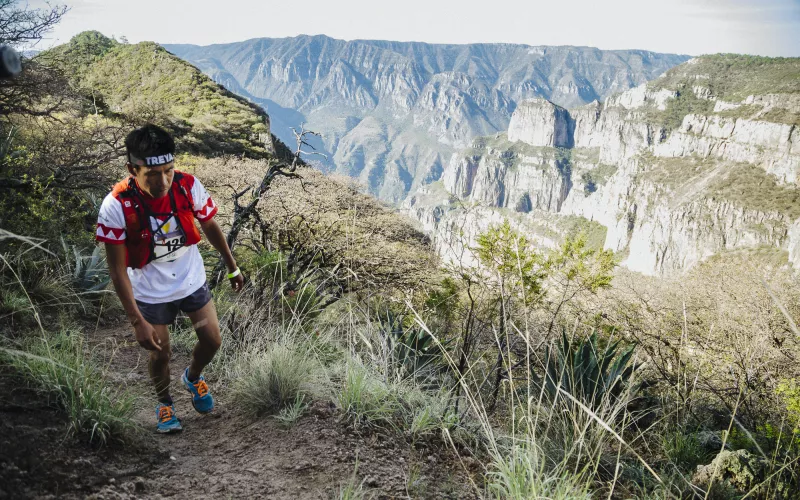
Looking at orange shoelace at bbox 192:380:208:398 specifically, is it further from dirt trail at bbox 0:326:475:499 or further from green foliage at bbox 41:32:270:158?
green foliage at bbox 41:32:270:158

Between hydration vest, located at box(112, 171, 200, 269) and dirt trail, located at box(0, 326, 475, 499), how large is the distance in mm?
731

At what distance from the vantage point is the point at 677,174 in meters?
86.1

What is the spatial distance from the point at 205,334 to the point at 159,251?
532mm

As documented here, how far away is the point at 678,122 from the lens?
120938mm

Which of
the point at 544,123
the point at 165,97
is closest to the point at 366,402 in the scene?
the point at 165,97

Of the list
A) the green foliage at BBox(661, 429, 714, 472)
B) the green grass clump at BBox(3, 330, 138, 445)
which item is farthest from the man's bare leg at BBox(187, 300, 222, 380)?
the green foliage at BBox(661, 429, 714, 472)

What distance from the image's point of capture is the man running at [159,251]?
217cm

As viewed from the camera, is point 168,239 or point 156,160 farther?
point 168,239

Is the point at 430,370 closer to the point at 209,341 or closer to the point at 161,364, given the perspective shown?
the point at 209,341

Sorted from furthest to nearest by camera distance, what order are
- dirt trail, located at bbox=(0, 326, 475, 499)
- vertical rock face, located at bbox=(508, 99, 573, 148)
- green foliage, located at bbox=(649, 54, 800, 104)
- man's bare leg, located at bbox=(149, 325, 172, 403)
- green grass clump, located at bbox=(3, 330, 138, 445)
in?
vertical rock face, located at bbox=(508, 99, 573, 148), green foliage, located at bbox=(649, 54, 800, 104), man's bare leg, located at bbox=(149, 325, 172, 403), green grass clump, located at bbox=(3, 330, 138, 445), dirt trail, located at bbox=(0, 326, 475, 499)

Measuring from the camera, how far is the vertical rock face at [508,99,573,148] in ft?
532

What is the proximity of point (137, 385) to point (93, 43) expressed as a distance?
2078 inches

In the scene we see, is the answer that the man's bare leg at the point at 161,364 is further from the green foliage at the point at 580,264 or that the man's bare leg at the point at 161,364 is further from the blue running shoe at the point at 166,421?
the green foliage at the point at 580,264

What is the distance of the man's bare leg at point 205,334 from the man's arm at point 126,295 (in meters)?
0.39
